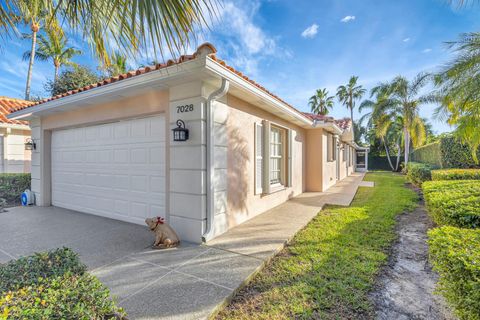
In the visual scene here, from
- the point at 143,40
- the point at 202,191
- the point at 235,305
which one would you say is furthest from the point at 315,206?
the point at 143,40

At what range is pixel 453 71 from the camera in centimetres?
609

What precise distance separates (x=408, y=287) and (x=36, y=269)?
4685 millimetres

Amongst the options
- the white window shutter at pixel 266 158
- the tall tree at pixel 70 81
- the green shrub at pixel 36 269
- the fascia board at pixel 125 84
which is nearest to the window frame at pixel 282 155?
the white window shutter at pixel 266 158

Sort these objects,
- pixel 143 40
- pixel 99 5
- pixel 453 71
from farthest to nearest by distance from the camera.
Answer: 1. pixel 453 71
2. pixel 99 5
3. pixel 143 40

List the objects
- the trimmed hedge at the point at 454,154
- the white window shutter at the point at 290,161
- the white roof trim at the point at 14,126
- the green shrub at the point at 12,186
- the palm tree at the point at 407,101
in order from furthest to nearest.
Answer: the palm tree at the point at 407,101 < the trimmed hedge at the point at 454,154 < the white roof trim at the point at 14,126 < the green shrub at the point at 12,186 < the white window shutter at the point at 290,161

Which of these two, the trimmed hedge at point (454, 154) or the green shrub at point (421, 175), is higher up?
the trimmed hedge at point (454, 154)

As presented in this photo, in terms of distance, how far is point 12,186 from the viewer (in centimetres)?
941

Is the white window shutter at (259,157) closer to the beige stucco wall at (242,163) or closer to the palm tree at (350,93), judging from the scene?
the beige stucco wall at (242,163)

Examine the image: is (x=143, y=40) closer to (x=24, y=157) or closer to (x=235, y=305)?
(x=235, y=305)

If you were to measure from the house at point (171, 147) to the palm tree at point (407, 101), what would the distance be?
50.0 feet

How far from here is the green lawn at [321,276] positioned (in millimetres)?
2756

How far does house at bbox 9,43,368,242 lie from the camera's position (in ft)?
15.4

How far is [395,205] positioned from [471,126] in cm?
329

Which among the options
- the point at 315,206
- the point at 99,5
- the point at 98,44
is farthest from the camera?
the point at 315,206
